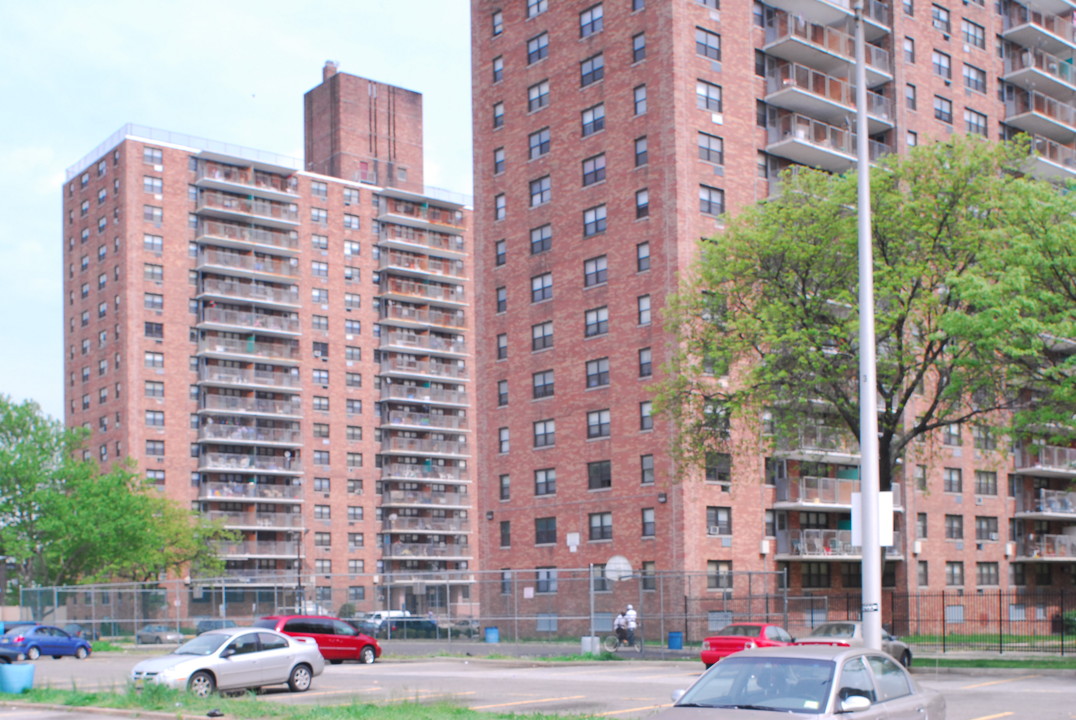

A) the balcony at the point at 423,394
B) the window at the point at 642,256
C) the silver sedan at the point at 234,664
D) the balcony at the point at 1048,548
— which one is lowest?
the balcony at the point at 1048,548

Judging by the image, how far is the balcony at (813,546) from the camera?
56.1m

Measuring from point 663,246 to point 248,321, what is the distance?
52.1 meters

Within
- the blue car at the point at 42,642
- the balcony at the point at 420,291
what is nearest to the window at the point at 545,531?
the blue car at the point at 42,642

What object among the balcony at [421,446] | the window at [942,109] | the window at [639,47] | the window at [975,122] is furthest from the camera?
the balcony at [421,446]

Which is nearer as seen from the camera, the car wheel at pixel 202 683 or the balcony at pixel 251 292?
the car wheel at pixel 202 683

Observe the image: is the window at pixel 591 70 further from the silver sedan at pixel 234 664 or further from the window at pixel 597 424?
the silver sedan at pixel 234 664

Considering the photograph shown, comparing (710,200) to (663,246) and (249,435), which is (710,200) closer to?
(663,246)

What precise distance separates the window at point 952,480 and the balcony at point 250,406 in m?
54.4

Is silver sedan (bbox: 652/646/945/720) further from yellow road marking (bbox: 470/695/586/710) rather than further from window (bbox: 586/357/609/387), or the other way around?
window (bbox: 586/357/609/387)

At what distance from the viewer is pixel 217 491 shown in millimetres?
95688

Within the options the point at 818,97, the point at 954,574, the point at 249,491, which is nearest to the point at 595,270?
the point at 818,97

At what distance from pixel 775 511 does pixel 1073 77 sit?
115ft

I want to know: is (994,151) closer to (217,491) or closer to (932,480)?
(932,480)

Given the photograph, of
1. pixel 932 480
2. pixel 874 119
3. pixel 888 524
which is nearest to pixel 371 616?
pixel 932 480
